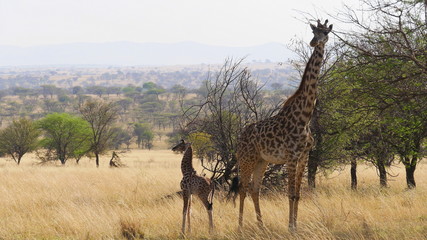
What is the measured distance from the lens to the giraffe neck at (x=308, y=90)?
8.44 meters

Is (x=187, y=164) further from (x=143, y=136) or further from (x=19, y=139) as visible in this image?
(x=143, y=136)

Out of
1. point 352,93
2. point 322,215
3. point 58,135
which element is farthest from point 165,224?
point 58,135

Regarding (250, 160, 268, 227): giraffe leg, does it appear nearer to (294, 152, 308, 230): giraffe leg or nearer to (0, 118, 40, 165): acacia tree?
(294, 152, 308, 230): giraffe leg

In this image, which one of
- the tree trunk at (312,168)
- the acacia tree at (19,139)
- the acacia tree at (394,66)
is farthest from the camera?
the acacia tree at (19,139)

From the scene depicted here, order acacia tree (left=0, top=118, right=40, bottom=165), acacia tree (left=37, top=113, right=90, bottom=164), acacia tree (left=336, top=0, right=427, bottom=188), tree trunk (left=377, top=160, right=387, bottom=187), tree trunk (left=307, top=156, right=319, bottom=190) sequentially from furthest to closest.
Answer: acacia tree (left=0, top=118, right=40, bottom=165) → acacia tree (left=37, top=113, right=90, bottom=164) → tree trunk (left=377, top=160, right=387, bottom=187) → tree trunk (left=307, top=156, right=319, bottom=190) → acacia tree (left=336, top=0, right=427, bottom=188)

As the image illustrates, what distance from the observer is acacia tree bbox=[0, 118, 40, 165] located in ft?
117

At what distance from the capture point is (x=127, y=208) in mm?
12141

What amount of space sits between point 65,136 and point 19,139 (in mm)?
3249

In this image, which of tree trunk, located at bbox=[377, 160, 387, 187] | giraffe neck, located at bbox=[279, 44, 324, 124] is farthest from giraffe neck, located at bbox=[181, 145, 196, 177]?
tree trunk, located at bbox=[377, 160, 387, 187]

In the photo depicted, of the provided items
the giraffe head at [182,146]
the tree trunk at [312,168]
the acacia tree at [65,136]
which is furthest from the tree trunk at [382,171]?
the acacia tree at [65,136]

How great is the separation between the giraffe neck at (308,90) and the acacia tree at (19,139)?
30.7 metres

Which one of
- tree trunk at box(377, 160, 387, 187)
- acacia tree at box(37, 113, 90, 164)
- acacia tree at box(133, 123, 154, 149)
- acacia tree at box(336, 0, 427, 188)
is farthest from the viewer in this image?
acacia tree at box(133, 123, 154, 149)

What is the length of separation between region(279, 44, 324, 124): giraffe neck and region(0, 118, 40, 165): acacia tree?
30.7 meters

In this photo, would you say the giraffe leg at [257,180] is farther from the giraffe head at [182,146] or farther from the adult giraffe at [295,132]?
the giraffe head at [182,146]
